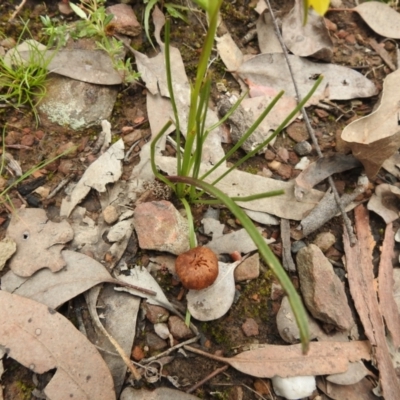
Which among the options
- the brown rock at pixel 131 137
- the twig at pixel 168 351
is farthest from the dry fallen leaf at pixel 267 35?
the twig at pixel 168 351

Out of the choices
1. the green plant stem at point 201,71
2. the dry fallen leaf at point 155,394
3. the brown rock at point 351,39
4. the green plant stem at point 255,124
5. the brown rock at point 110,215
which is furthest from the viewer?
the brown rock at point 351,39

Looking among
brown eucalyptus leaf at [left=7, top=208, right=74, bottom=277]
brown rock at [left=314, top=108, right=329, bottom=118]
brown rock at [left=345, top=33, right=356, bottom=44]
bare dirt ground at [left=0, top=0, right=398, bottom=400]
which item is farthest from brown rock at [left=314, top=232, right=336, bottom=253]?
brown rock at [left=345, top=33, right=356, bottom=44]

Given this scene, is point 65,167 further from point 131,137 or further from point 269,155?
point 269,155

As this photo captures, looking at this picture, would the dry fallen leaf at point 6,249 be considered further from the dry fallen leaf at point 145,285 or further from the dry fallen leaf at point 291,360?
the dry fallen leaf at point 291,360

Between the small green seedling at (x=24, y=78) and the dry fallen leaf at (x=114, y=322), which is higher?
the small green seedling at (x=24, y=78)

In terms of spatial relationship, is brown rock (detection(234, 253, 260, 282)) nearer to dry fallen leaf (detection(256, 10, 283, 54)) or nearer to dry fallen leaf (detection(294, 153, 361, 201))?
dry fallen leaf (detection(294, 153, 361, 201))

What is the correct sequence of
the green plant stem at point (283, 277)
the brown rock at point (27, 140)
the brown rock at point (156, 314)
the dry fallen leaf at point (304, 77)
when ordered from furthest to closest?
the dry fallen leaf at point (304, 77)
the brown rock at point (27, 140)
the brown rock at point (156, 314)
the green plant stem at point (283, 277)
